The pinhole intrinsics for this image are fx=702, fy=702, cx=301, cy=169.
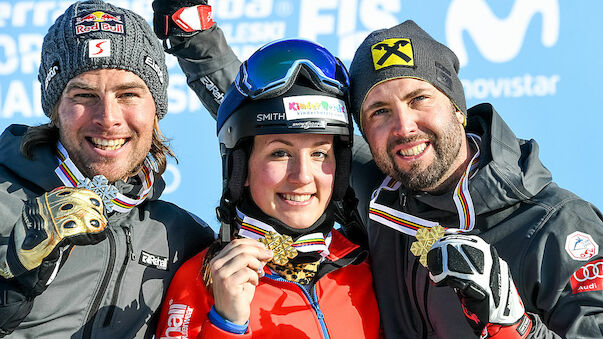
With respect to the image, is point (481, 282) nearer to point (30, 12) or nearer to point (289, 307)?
point (289, 307)

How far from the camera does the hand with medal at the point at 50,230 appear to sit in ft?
7.52

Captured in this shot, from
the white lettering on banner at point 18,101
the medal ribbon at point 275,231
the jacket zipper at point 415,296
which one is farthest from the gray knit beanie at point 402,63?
the white lettering on banner at point 18,101

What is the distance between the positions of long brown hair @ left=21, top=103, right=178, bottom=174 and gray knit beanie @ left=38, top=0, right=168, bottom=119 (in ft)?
0.27

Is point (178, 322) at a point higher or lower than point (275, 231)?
lower

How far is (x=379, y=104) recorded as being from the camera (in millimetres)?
3064

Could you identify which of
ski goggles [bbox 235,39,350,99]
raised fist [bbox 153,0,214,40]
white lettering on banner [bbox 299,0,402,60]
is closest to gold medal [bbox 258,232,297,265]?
ski goggles [bbox 235,39,350,99]

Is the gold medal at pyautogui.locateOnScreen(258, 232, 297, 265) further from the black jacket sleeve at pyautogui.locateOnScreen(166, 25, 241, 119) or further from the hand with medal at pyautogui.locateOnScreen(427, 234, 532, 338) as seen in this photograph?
the black jacket sleeve at pyautogui.locateOnScreen(166, 25, 241, 119)

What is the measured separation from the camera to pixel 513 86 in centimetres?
525

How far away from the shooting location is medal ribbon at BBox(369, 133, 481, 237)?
283cm

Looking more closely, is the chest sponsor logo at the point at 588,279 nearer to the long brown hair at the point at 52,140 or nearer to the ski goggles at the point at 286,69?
the ski goggles at the point at 286,69

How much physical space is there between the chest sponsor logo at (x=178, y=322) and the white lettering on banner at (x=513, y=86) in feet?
10.6

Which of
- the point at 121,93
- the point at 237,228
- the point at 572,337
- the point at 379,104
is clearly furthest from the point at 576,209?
the point at 121,93

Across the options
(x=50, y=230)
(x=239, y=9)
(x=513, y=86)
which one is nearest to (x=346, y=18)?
(x=239, y=9)

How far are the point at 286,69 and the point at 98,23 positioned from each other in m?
0.84
